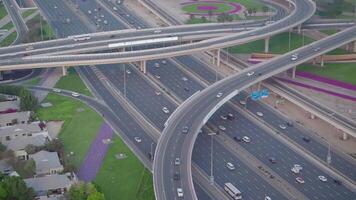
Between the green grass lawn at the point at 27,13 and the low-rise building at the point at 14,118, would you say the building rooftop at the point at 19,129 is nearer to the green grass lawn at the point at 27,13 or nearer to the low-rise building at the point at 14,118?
the low-rise building at the point at 14,118

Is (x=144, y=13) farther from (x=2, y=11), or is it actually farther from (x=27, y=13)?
(x=2, y=11)

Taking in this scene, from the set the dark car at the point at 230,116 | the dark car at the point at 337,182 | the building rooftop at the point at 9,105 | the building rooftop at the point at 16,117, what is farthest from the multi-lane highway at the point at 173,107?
the building rooftop at the point at 16,117

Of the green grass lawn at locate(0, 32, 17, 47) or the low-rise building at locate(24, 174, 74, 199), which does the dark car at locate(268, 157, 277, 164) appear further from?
the green grass lawn at locate(0, 32, 17, 47)

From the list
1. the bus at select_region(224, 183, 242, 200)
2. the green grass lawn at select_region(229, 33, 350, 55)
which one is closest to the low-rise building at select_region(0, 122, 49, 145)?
the bus at select_region(224, 183, 242, 200)

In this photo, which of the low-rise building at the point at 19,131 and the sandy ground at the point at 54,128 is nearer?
the low-rise building at the point at 19,131

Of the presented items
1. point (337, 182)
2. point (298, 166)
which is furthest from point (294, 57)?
point (337, 182)

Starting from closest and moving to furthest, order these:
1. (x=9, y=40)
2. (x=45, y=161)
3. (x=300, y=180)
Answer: (x=300, y=180) → (x=45, y=161) → (x=9, y=40)
